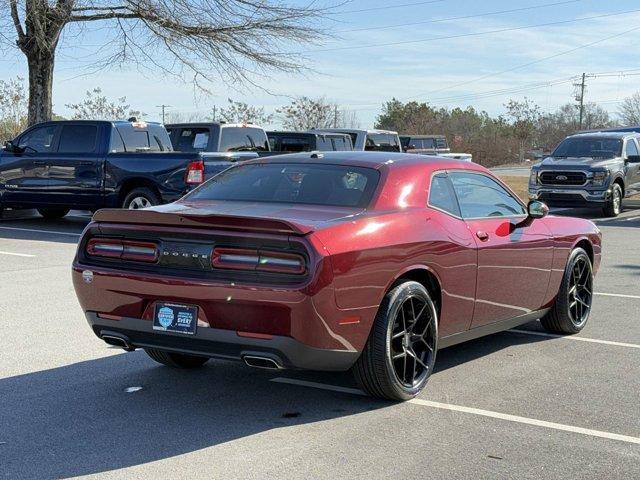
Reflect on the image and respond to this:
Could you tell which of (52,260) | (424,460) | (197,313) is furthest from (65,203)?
(424,460)

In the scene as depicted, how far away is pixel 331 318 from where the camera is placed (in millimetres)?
4844

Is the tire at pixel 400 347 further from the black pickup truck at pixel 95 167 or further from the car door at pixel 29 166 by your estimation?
the car door at pixel 29 166

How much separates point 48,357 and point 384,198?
286 centimetres

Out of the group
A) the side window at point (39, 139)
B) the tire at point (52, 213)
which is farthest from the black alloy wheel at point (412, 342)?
the tire at point (52, 213)

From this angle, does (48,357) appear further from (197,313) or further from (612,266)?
(612,266)

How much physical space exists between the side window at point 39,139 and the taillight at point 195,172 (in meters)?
3.24

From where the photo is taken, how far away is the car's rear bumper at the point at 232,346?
480 cm

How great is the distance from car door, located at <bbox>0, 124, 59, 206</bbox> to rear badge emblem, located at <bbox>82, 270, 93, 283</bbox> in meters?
11.1

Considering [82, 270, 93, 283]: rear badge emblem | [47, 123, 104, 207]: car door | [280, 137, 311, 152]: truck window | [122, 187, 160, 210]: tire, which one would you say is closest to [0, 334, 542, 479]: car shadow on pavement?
[82, 270, 93, 283]: rear badge emblem

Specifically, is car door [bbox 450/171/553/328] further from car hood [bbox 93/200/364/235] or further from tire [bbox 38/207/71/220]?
tire [bbox 38/207/71/220]

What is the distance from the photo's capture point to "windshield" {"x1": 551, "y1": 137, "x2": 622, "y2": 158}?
70.5 ft

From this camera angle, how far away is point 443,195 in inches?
243

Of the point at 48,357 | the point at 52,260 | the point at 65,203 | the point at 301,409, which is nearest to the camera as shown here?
the point at 301,409

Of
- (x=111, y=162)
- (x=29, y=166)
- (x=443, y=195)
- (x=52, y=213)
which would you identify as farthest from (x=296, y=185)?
(x=52, y=213)
